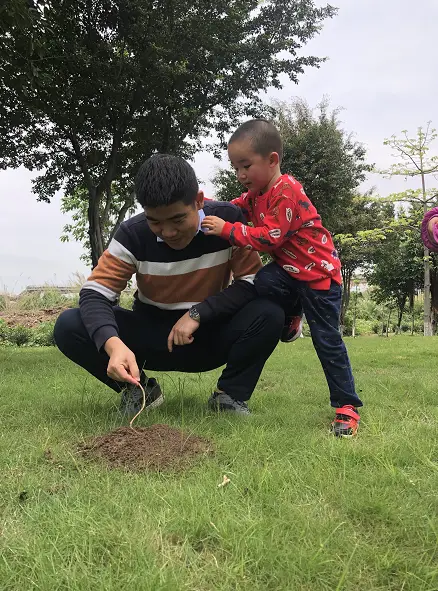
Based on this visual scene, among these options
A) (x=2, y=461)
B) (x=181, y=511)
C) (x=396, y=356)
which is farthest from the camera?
(x=396, y=356)

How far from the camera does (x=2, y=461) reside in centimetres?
186

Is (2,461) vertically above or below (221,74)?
below

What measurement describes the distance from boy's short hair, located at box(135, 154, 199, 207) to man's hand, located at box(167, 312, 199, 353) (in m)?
0.58

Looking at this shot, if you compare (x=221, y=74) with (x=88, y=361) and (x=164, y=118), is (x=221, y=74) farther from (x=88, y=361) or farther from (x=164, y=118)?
(x=88, y=361)

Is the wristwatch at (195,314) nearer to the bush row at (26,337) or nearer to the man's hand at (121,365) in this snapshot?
the man's hand at (121,365)

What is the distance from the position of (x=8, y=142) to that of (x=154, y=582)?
1075 cm

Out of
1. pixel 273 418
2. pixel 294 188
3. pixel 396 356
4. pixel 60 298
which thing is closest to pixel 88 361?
pixel 273 418

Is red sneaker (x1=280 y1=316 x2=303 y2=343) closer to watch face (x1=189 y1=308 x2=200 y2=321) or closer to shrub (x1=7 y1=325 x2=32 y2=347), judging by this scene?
watch face (x1=189 y1=308 x2=200 y2=321)

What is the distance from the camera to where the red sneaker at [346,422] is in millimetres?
2266

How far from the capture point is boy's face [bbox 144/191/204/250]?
7.10ft

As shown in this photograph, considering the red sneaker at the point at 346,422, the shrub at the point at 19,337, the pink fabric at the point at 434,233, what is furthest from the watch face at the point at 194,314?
the shrub at the point at 19,337

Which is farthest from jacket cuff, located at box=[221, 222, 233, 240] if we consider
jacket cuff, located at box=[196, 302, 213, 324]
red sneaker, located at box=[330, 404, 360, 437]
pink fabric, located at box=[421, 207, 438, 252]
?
pink fabric, located at box=[421, 207, 438, 252]

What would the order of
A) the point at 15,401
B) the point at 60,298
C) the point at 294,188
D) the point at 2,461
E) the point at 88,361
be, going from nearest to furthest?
1. the point at 2,461
2. the point at 294,188
3. the point at 88,361
4. the point at 15,401
5. the point at 60,298

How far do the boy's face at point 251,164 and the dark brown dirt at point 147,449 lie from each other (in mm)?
1276
